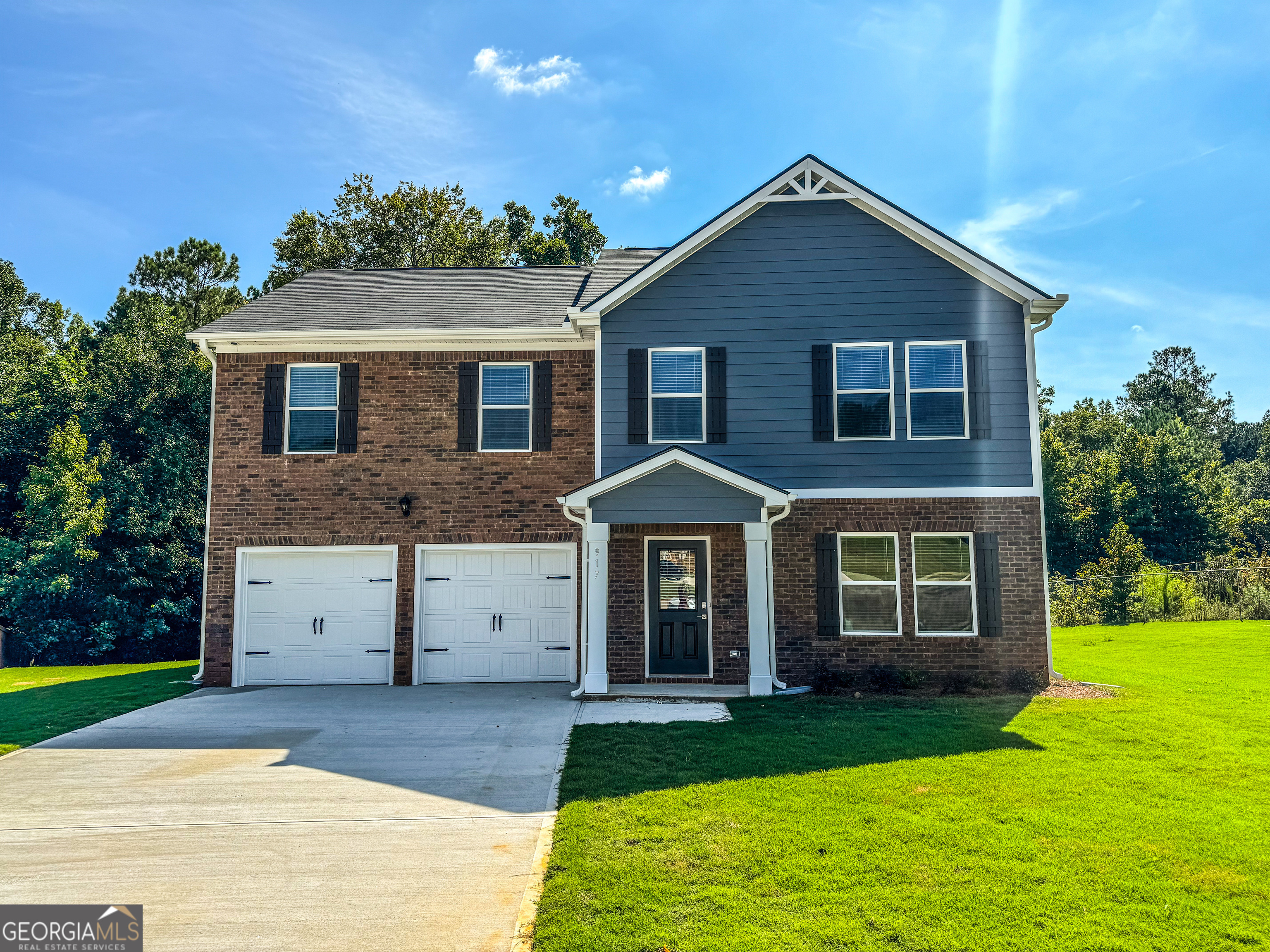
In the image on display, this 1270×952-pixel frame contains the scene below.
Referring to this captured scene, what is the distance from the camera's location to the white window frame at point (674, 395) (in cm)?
1190

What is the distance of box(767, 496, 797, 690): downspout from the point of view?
11109 millimetres

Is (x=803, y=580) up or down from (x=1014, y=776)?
up

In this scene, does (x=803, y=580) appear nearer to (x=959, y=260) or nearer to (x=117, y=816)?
(x=959, y=260)

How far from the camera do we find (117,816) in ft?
21.0

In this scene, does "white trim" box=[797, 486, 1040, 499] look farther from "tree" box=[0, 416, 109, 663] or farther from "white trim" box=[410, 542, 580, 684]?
"tree" box=[0, 416, 109, 663]

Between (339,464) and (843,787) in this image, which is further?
(339,464)

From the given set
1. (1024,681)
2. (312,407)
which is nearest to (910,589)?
(1024,681)

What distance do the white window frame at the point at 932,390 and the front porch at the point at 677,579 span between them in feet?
7.55

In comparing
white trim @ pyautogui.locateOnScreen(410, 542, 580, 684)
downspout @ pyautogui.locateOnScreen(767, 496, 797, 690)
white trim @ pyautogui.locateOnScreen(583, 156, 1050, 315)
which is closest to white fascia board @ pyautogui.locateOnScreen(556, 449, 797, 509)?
downspout @ pyautogui.locateOnScreen(767, 496, 797, 690)

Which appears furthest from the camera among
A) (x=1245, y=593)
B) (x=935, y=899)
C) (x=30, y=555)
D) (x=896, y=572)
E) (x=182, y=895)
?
(x=1245, y=593)

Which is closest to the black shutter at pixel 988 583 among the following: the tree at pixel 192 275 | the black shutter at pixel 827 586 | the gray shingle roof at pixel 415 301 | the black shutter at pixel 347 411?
the black shutter at pixel 827 586

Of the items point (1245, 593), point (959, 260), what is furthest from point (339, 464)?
point (1245, 593)

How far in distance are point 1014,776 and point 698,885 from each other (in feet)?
11.6

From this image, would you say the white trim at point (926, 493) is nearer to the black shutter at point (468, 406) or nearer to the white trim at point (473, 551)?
the white trim at point (473, 551)
